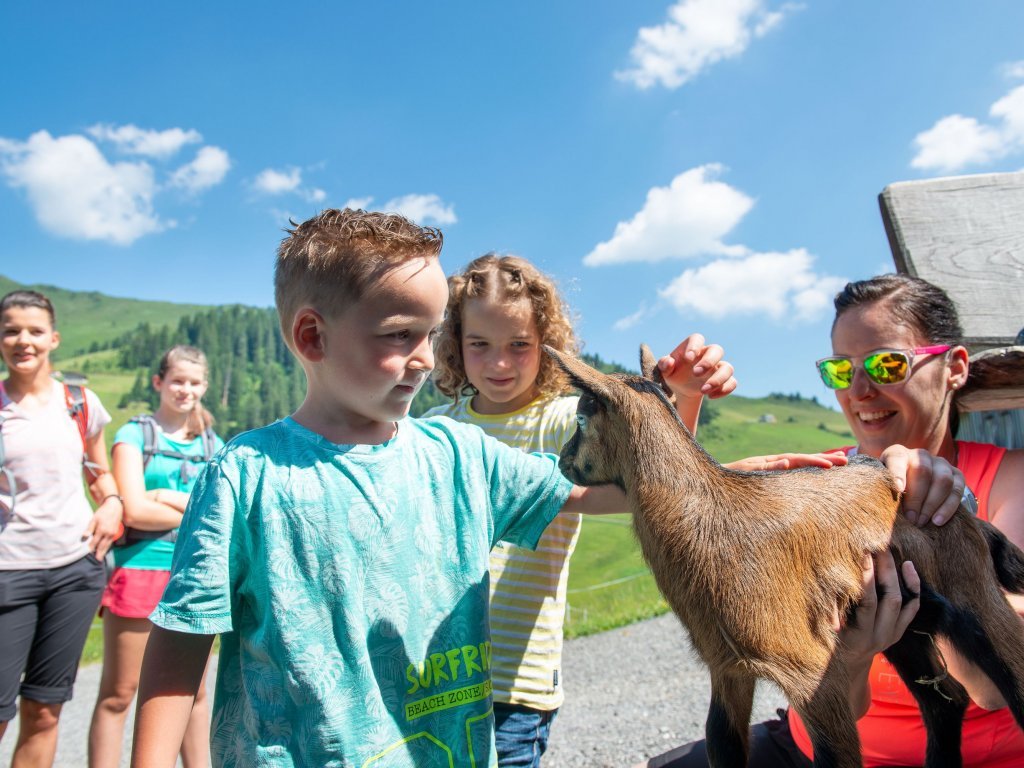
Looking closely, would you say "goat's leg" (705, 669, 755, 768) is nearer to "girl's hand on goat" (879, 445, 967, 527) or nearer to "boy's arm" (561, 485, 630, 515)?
Answer: "boy's arm" (561, 485, 630, 515)

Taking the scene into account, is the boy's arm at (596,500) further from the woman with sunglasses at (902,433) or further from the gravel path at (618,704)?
the gravel path at (618,704)

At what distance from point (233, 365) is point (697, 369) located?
175437 mm

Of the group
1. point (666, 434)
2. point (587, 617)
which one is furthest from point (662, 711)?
point (666, 434)

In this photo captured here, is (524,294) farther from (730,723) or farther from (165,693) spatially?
(165,693)

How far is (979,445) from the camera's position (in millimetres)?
3234

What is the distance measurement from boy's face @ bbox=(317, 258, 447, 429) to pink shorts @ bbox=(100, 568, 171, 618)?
3902 millimetres

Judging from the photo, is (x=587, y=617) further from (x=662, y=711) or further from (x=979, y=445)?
(x=979, y=445)

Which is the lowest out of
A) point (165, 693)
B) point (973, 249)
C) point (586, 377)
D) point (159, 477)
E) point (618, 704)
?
point (618, 704)

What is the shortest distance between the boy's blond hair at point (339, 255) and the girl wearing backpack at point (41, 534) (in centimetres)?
413

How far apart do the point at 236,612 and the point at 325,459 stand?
540mm

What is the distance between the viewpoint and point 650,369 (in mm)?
2783

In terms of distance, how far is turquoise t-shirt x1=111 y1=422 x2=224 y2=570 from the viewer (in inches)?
220

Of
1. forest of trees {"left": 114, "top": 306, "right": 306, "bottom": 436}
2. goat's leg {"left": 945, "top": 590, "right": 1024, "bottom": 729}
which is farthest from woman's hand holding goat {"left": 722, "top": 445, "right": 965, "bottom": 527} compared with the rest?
forest of trees {"left": 114, "top": 306, "right": 306, "bottom": 436}

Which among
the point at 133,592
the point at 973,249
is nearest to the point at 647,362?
the point at 973,249
